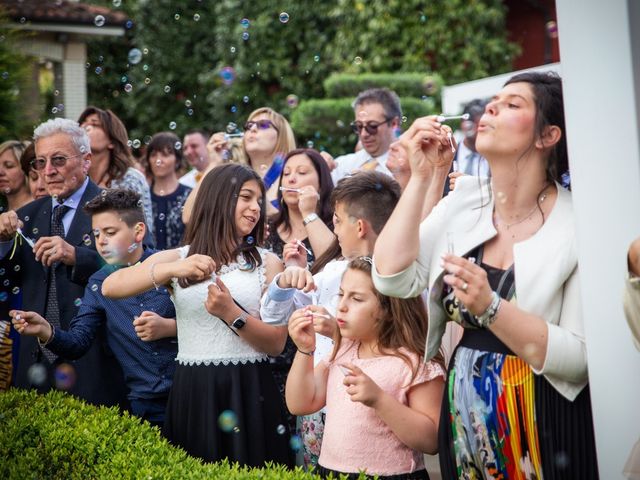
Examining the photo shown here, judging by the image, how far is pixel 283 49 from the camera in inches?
778

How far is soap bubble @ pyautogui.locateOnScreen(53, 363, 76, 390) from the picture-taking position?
4.91 metres

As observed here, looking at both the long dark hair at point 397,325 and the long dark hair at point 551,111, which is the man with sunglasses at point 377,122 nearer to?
the long dark hair at point 397,325

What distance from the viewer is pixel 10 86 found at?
25.7ft

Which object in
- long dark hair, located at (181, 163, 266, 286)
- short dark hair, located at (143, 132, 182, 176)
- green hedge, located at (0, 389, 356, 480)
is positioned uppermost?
short dark hair, located at (143, 132, 182, 176)

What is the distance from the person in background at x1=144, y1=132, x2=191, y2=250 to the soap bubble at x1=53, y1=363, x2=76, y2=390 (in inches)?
91.3

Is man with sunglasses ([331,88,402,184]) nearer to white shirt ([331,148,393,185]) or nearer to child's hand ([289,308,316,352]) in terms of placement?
white shirt ([331,148,393,185])

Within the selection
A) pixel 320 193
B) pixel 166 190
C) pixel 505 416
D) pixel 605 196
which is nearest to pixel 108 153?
pixel 166 190

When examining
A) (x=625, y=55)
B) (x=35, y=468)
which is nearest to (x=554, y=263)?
(x=625, y=55)

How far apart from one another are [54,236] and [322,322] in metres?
2.13

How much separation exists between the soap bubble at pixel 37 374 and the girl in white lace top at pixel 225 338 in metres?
1.20

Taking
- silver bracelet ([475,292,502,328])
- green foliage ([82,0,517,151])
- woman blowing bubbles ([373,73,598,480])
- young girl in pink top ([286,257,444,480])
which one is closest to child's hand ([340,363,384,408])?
young girl in pink top ([286,257,444,480])

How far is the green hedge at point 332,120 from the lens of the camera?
14.0 meters

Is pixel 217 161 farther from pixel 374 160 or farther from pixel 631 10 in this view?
pixel 631 10

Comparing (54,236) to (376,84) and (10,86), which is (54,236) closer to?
(10,86)
